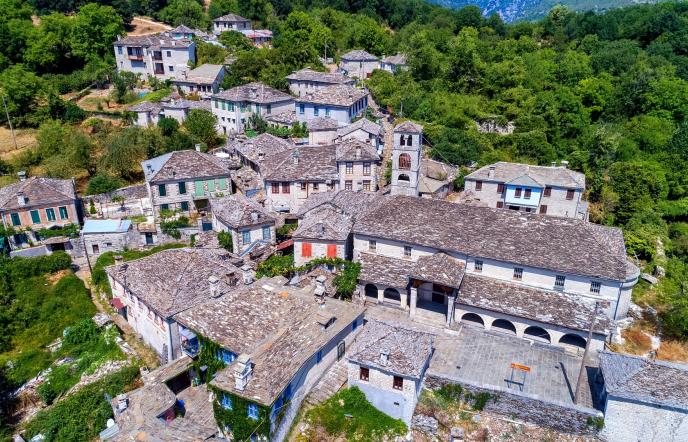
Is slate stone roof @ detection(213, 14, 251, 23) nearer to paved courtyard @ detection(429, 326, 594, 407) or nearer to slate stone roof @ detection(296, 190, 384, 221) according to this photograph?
slate stone roof @ detection(296, 190, 384, 221)

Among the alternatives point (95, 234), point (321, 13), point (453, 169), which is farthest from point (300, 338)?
point (321, 13)

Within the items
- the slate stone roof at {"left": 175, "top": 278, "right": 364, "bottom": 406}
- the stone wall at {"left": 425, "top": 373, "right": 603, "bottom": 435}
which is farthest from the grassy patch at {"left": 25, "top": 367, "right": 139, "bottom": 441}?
the stone wall at {"left": 425, "top": 373, "right": 603, "bottom": 435}

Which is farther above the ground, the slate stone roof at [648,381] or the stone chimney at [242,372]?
the stone chimney at [242,372]

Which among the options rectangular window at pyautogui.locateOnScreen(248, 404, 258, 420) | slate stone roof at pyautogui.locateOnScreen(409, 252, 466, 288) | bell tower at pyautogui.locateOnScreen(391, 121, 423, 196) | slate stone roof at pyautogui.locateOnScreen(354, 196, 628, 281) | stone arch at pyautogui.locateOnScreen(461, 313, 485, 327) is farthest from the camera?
bell tower at pyautogui.locateOnScreen(391, 121, 423, 196)

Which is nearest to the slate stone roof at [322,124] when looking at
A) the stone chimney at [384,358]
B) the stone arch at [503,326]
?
the stone arch at [503,326]

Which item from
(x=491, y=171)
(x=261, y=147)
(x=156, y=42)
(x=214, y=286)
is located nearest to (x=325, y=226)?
(x=214, y=286)

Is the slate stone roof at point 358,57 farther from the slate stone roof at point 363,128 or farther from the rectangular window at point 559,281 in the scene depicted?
the rectangular window at point 559,281

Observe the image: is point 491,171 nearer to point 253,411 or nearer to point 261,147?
point 261,147
